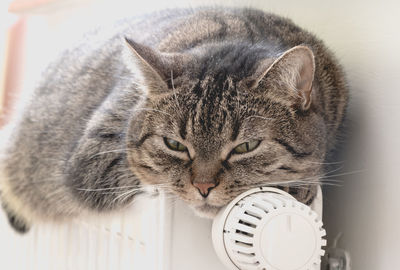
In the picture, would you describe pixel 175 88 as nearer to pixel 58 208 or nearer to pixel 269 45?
pixel 269 45

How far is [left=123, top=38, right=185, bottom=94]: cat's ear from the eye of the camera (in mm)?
973

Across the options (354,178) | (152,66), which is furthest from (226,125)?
(354,178)

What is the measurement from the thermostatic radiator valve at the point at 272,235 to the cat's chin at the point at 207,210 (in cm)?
6

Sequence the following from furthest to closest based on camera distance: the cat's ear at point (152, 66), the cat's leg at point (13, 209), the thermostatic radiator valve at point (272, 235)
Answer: the cat's leg at point (13, 209) < the cat's ear at point (152, 66) < the thermostatic radiator valve at point (272, 235)

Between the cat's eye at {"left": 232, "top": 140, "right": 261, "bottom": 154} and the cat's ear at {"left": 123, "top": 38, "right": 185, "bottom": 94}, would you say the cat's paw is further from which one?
the cat's ear at {"left": 123, "top": 38, "right": 185, "bottom": 94}

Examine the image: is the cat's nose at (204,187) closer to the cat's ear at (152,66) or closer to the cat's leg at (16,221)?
the cat's ear at (152,66)

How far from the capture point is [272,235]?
2.82 ft

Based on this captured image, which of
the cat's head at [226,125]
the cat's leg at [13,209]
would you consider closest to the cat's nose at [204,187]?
the cat's head at [226,125]

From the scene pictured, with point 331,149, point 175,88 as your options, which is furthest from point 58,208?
point 331,149

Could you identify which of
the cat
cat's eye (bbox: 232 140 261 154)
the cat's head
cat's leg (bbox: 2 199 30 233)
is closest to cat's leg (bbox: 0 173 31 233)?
cat's leg (bbox: 2 199 30 233)

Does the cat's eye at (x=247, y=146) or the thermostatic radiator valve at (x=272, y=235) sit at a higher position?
the cat's eye at (x=247, y=146)

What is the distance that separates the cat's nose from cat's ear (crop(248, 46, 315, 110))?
0.17m

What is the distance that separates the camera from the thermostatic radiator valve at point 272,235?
860mm

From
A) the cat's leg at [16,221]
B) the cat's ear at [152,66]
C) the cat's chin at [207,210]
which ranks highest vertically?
the cat's ear at [152,66]
